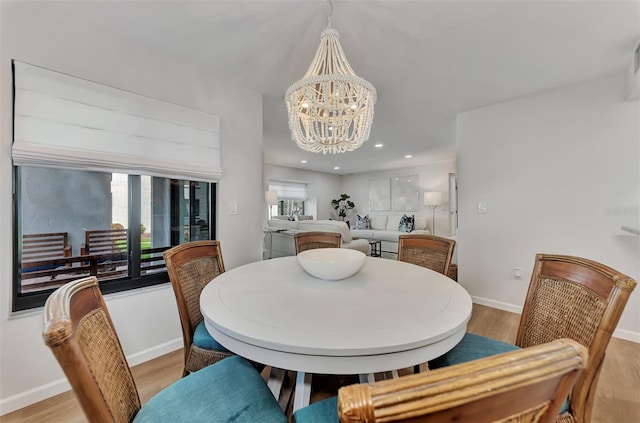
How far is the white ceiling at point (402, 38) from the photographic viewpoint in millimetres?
1529

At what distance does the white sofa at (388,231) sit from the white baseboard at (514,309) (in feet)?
8.96

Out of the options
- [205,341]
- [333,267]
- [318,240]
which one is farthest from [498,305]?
[205,341]

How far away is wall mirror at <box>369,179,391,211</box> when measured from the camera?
7.75 meters

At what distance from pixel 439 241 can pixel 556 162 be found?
1775mm

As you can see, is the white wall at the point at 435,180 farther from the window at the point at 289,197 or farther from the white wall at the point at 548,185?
the white wall at the point at 548,185

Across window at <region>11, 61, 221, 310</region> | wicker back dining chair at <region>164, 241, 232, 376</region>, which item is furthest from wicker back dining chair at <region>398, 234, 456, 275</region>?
window at <region>11, 61, 221, 310</region>

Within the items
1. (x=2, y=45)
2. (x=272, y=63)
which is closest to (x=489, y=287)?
(x=272, y=63)

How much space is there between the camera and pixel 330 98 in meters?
1.54

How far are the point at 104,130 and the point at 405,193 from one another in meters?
6.83

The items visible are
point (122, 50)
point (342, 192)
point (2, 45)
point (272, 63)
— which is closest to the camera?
point (2, 45)

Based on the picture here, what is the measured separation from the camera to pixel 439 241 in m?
1.91

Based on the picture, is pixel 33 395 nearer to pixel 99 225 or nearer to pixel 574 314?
pixel 99 225

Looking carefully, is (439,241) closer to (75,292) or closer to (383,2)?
Result: (383,2)

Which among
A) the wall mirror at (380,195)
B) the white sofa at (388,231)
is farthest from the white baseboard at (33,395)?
the wall mirror at (380,195)
